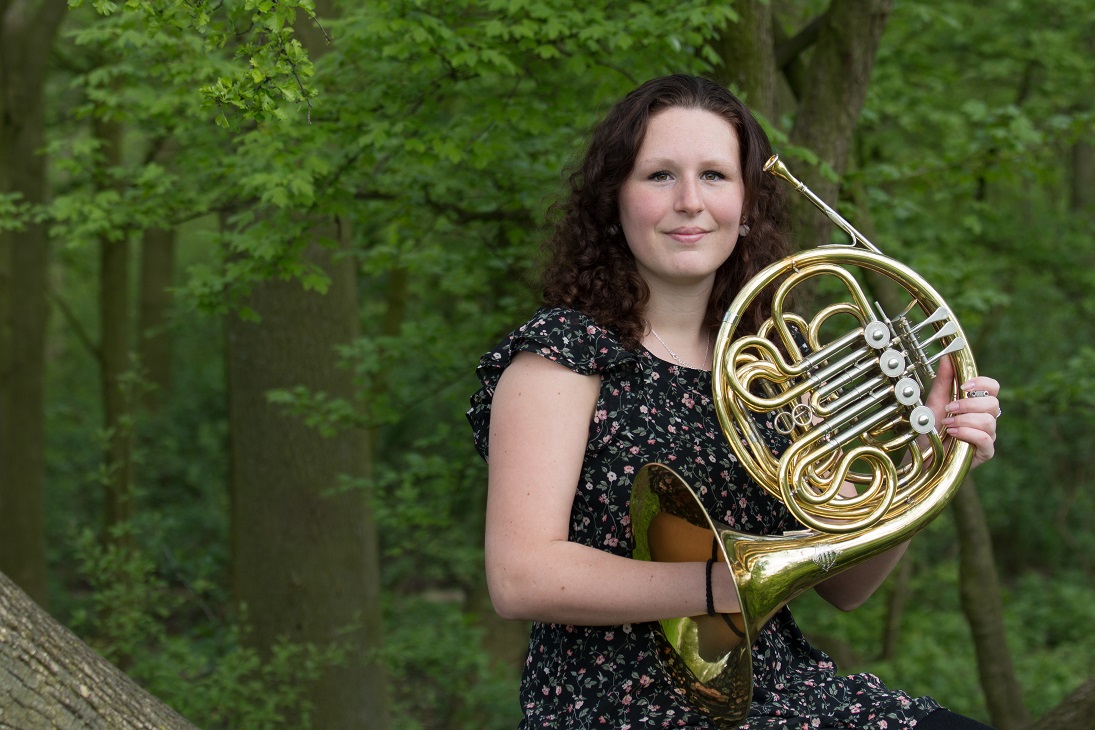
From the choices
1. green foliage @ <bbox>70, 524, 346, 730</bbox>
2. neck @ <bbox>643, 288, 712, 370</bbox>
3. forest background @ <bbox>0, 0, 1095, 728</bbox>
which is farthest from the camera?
green foliage @ <bbox>70, 524, 346, 730</bbox>

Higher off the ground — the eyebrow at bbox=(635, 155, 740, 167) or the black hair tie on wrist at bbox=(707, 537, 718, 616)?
the eyebrow at bbox=(635, 155, 740, 167)

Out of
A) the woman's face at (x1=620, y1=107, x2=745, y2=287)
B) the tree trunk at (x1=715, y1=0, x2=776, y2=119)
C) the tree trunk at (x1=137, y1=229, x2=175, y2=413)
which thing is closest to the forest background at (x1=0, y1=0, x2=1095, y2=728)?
the tree trunk at (x1=715, y1=0, x2=776, y2=119)

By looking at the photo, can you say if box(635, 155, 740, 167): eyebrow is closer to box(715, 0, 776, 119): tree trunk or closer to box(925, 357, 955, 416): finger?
box(925, 357, 955, 416): finger

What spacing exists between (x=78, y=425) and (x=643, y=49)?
10077 millimetres

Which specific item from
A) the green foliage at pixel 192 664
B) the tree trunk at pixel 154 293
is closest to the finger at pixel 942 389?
the green foliage at pixel 192 664

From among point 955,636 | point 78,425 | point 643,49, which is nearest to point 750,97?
point 643,49

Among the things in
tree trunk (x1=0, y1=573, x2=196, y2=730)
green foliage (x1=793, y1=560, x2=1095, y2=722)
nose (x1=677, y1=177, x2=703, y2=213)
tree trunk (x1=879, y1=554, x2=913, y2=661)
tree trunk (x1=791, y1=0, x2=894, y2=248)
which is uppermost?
tree trunk (x1=791, y1=0, x2=894, y2=248)

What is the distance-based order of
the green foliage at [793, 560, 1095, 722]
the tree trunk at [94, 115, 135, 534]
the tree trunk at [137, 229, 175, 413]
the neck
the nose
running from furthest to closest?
the tree trunk at [137, 229, 175, 413]
the green foliage at [793, 560, 1095, 722]
the tree trunk at [94, 115, 135, 534]
the neck
the nose

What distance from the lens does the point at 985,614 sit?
5.06 m

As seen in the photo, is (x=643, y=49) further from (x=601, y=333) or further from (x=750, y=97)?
(x=601, y=333)

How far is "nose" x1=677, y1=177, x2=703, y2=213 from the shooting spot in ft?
6.95

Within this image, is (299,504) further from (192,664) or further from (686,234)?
(686,234)

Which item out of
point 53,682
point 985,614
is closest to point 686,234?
point 53,682

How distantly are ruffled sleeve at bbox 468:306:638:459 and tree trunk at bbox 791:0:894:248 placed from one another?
5.27 ft
